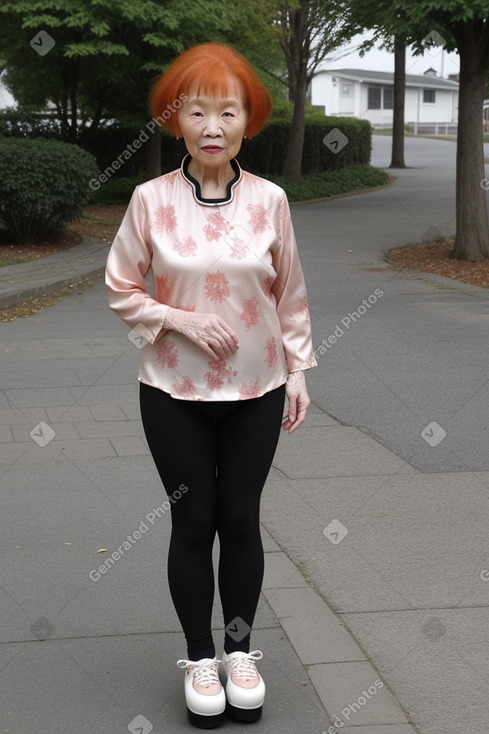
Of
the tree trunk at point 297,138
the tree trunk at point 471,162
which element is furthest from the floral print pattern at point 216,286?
the tree trunk at point 297,138

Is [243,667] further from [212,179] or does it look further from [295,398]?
[212,179]

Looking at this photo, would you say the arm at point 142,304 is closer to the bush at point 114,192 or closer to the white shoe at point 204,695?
the white shoe at point 204,695

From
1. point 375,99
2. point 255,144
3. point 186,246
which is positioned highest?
point 186,246

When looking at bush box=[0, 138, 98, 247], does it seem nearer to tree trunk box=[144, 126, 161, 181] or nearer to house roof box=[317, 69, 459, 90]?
tree trunk box=[144, 126, 161, 181]

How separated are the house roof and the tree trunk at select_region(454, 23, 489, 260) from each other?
78229mm

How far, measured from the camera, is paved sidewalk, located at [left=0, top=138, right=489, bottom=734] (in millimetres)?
3588

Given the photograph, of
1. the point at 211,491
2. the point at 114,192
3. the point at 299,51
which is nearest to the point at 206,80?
the point at 211,491

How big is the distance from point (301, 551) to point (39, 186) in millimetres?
11744

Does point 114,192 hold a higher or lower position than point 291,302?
lower

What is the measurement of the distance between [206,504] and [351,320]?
316 inches

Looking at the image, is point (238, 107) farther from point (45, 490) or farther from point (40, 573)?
point (45, 490)

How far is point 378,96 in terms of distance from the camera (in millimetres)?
95875

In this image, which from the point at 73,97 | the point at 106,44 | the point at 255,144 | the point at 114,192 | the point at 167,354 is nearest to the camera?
the point at 167,354

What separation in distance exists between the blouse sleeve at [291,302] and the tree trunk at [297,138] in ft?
86.5
